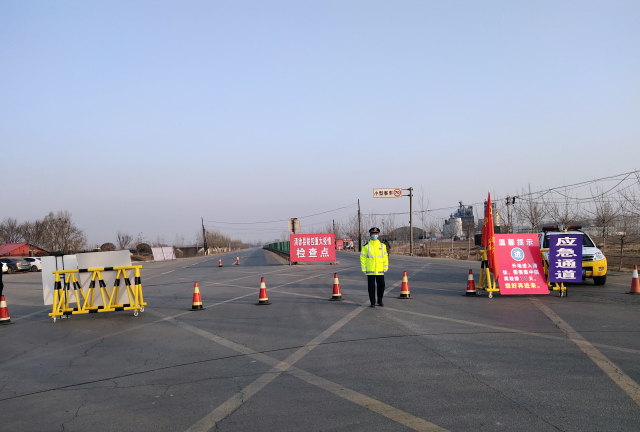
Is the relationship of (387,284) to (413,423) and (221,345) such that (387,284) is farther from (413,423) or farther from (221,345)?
(413,423)

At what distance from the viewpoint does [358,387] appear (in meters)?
5.53

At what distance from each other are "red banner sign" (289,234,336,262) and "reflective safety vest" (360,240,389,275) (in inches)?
734

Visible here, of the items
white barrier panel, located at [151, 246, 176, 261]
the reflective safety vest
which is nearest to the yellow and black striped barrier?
the reflective safety vest

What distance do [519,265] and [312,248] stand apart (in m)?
18.4

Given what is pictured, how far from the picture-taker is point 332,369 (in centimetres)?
635

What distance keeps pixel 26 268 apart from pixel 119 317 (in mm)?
34719

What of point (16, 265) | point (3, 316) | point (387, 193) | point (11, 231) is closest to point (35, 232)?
point (11, 231)

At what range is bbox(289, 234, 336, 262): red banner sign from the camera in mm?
30641

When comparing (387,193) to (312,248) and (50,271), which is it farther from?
(50,271)

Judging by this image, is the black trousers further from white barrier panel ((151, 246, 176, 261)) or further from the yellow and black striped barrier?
white barrier panel ((151, 246, 176, 261))

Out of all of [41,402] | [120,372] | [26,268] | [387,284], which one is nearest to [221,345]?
[120,372]

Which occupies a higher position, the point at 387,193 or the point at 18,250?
the point at 387,193

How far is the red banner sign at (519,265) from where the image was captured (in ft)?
43.1

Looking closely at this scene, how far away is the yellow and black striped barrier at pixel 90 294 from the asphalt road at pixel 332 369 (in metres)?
0.36
